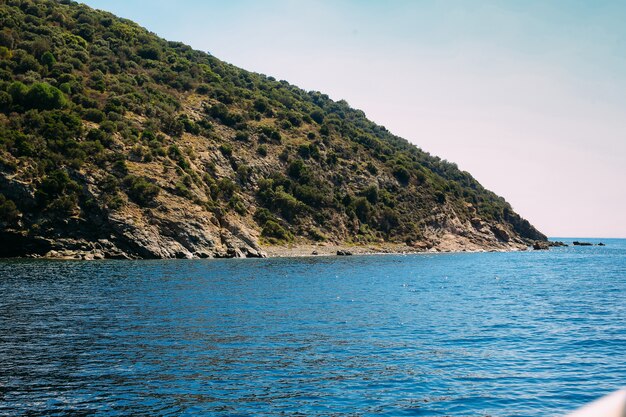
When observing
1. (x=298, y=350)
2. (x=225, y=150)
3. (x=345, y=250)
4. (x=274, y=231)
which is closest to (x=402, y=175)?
(x=345, y=250)

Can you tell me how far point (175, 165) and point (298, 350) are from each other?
Answer: 81930 mm

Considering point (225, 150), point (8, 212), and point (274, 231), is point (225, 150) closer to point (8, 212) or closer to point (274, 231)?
point (274, 231)

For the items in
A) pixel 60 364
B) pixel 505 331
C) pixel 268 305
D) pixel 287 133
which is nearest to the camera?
pixel 60 364

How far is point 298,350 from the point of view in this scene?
25.4 metres

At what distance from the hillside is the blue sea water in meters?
33.5

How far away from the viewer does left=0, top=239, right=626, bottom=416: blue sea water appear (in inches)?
715

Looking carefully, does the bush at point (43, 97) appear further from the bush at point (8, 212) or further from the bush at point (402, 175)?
the bush at point (402, 175)

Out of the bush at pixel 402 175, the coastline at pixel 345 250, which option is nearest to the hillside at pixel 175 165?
the bush at pixel 402 175

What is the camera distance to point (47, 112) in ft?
299

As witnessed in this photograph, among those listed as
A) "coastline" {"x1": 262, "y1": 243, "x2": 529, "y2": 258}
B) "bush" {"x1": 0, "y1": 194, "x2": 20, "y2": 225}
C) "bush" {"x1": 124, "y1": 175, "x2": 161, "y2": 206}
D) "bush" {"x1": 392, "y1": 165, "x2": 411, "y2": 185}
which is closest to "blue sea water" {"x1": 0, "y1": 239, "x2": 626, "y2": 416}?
"bush" {"x1": 0, "y1": 194, "x2": 20, "y2": 225}

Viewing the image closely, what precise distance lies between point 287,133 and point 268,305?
107563mm

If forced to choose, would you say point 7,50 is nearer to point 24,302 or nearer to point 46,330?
point 24,302

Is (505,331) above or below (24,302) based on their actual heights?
above

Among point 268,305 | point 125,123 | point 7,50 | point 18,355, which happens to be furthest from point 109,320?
point 7,50
